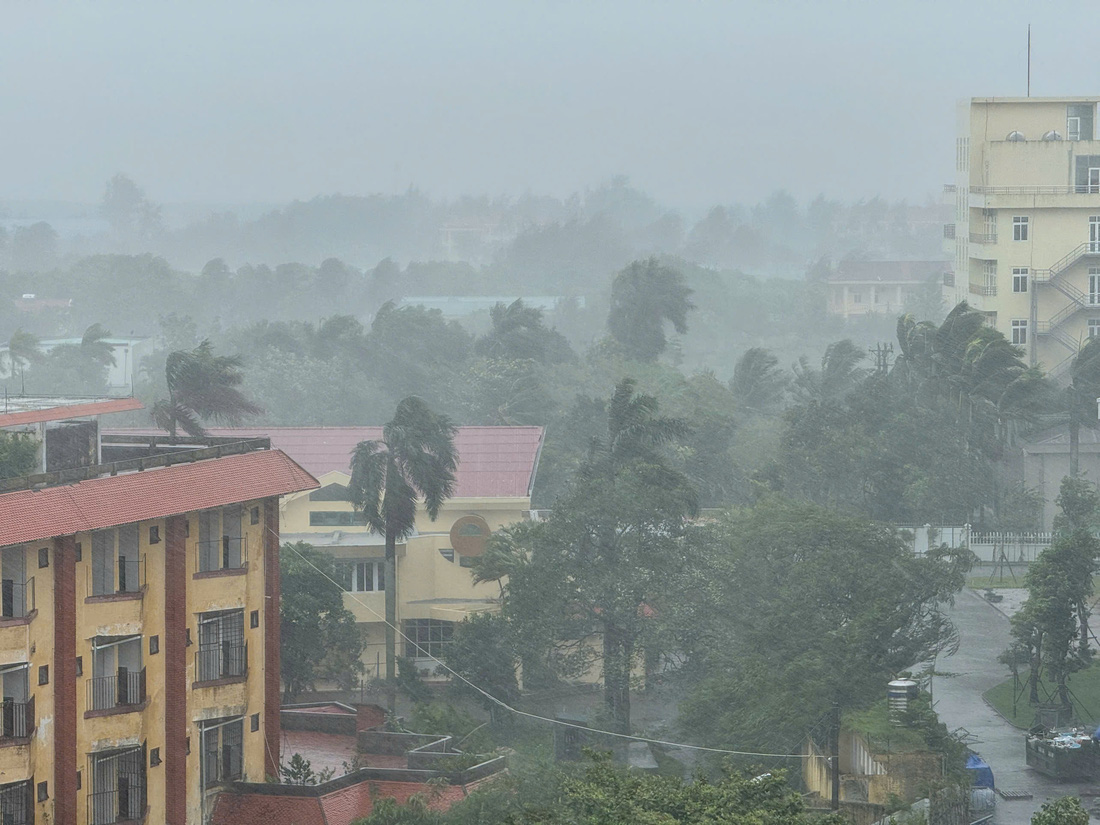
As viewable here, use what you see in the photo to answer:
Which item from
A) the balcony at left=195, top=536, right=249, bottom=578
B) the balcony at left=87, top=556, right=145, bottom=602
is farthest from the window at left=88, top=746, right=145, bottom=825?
the balcony at left=195, top=536, right=249, bottom=578

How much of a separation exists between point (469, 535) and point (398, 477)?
621 cm

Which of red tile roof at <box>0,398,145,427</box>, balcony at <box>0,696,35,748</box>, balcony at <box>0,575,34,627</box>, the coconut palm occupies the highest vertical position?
the coconut palm

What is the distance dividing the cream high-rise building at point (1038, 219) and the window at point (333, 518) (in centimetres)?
3113

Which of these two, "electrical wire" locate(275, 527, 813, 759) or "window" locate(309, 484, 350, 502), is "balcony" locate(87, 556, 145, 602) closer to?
"electrical wire" locate(275, 527, 813, 759)

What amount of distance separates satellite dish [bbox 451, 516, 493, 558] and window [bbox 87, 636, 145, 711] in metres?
17.4

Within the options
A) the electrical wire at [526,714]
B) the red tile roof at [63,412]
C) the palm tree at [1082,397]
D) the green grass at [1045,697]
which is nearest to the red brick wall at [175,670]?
the electrical wire at [526,714]

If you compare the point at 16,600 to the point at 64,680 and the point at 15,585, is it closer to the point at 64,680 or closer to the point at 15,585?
the point at 15,585

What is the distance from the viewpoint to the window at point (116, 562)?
84.7 ft

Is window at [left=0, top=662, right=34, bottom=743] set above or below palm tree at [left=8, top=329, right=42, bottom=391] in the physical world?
below

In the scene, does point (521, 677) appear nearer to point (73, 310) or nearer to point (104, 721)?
point (104, 721)

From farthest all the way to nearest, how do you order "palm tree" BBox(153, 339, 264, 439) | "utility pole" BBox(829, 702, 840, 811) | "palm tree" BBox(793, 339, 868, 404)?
"palm tree" BBox(793, 339, 868, 404), "palm tree" BBox(153, 339, 264, 439), "utility pole" BBox(829, 702, 840, 811)

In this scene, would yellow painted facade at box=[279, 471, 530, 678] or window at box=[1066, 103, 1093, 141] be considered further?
window at box=[1066, 103, 1093, 141]

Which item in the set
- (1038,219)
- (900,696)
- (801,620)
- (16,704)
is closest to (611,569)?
(801,620)

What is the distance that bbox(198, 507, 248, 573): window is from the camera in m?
27.7
